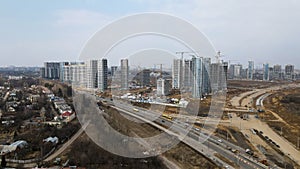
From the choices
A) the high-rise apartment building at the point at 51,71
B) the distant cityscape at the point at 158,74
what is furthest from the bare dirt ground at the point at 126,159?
the high-rise apartment building at the point at 51,71

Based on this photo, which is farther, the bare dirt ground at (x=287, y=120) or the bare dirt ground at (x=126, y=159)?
the bare dirt ground at (x=287, y=120)

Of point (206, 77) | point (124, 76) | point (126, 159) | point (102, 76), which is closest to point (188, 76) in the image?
point (206, 77)

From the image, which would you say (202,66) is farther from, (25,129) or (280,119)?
(25,129)

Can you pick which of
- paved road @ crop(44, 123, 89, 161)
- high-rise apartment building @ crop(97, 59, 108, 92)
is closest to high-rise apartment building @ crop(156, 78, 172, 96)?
high-rise apartment building @ crop(97, 59, 108, 92)

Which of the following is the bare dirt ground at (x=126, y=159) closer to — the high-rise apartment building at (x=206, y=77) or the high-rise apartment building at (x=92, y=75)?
the high-rise apartment building at (x=206, y=77)

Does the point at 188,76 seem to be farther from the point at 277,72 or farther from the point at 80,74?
the point at 277,72

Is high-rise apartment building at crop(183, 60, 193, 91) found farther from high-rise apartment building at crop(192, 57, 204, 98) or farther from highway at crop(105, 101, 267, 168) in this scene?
highway at crop(105, 101, 267, 168)

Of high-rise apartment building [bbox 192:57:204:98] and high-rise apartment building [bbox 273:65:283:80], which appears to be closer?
high-rise apartment building [bbox 192:57:204:98]

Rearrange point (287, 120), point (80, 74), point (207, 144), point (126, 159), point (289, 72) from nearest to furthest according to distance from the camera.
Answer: point (126, 159)
point (207, 144)
point (287, 120)
point (80, 74)
point (289, 72)

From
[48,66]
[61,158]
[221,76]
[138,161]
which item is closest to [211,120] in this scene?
[138,161]

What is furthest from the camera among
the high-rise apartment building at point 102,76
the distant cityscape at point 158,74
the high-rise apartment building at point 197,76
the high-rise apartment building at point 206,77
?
the high-rise apartment building at point 102,76

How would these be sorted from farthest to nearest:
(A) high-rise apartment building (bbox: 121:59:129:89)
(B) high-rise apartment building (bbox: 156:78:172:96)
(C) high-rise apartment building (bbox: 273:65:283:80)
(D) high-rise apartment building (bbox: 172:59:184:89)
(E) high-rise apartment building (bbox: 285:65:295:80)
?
1. (C) high-rise apartment building (bbox: 273:65:283:80)
2. (E) high-rise apartment building (bbox: 285:65:295:80)
3. (D) high-rise apartment building (bbox: 172:59:184:89)
4. (A) high-rise apartment building (bbox: 121:59:129:89)
5. (B) high-rise apartment building (bbox: 156:78:172:96)
